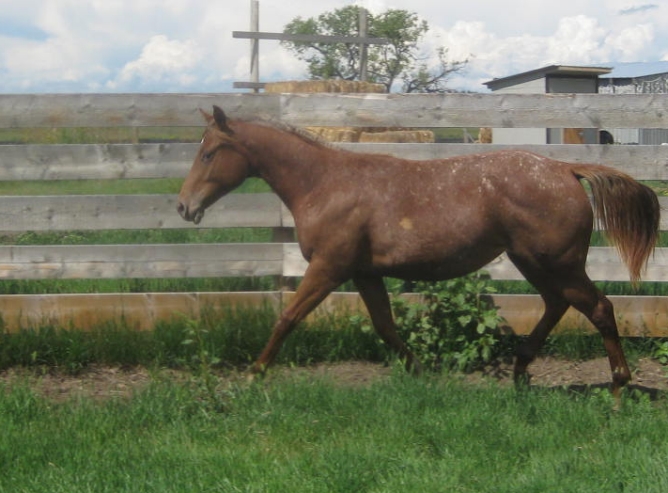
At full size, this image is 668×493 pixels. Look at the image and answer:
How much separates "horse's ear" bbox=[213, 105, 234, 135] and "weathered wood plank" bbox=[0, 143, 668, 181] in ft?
2.61

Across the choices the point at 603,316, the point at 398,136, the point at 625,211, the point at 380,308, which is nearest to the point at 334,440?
the point at 380,308

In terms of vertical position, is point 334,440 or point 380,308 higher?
point 380,308

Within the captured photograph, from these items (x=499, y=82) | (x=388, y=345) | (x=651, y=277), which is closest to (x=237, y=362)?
(x=388, y=345)

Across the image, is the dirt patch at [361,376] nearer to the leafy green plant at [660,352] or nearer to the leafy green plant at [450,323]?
the leafy green plant at [660,352]

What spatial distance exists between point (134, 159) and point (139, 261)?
0.74 m

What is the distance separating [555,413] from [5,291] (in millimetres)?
4384

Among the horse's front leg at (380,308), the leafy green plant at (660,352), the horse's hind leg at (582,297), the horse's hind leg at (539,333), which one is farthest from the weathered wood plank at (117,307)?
the leafy green plant at (660,352)

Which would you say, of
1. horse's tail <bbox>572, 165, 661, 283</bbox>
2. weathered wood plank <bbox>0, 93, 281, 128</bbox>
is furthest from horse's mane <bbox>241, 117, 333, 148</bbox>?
horse's tail <bbox>572, 165, 661, 283</bbox>

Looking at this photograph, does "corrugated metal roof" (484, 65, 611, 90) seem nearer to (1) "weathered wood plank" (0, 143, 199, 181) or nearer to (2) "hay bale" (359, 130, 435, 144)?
(2) "hay bale" (359, 130, 435, 144)

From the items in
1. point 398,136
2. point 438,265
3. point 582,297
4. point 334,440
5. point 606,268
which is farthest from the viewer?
point 398,136

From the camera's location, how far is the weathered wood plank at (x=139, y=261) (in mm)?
6434

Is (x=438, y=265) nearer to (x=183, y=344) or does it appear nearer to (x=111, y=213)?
(x=183, y=344)

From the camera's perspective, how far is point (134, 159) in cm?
638

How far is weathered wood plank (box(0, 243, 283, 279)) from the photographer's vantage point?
6434 millimetres
